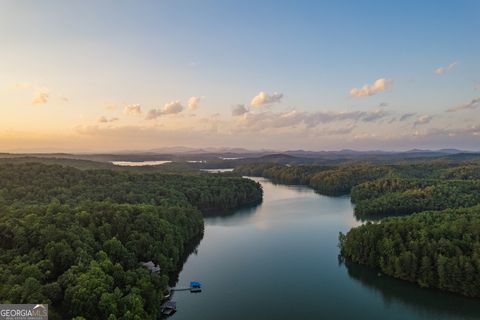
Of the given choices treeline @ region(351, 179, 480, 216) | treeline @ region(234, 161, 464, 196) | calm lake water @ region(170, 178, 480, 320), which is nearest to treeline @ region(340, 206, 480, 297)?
calm lake water @ region(170, 178, 480, 320)

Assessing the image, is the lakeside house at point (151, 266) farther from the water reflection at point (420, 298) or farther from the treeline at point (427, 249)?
the treeline at point (427, 249)

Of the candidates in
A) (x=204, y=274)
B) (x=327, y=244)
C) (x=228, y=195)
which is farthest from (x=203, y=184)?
(x=204, y=274)

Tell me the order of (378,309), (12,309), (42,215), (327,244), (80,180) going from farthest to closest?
(80,180), (327,244), (42,215), (378,309), (12,309)

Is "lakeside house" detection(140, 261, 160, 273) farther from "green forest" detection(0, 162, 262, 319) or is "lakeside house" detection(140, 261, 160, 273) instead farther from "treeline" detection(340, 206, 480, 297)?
"treeline" detection(340, 206, 480, 297)

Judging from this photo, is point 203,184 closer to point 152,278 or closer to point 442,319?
point 152,278

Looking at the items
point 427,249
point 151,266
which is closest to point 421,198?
point 427,249

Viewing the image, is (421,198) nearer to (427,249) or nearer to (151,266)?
(427,249)
